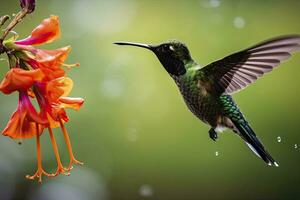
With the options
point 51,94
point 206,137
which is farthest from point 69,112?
point 51,94

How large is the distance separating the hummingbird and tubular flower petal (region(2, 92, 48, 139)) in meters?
0.35

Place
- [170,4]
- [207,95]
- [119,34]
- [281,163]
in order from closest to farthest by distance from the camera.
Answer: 1. [207,95]
2. [281,163]
3. [119,34]
4. [170,4]

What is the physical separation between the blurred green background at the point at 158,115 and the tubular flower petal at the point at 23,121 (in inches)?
74.2

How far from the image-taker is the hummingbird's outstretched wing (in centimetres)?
150

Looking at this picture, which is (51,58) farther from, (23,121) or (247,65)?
(247,65)

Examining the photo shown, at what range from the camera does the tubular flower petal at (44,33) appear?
4.74 feet

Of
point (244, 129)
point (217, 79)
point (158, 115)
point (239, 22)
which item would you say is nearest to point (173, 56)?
point (217, 79)

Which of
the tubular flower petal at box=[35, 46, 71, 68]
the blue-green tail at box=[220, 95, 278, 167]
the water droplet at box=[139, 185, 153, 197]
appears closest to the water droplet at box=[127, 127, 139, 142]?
the water droplet at box=[139, 185, 153, 197]

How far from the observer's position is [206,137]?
3400 mm

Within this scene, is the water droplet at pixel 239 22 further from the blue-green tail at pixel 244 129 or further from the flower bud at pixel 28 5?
the flower bud at pixel 28 5

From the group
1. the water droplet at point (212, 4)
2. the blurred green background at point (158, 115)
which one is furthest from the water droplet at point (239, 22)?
the water droplet at point (212, 4)

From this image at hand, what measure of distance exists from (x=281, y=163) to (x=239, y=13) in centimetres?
93

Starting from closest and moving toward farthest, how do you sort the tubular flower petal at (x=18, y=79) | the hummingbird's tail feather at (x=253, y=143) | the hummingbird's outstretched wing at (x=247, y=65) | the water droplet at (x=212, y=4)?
1. the tubular flower petal at (x=18, y=79)
2. the hummingbird's outstretched wing at (x=247, y=65)
3. the hummingbird's tail feather at (x=253, y=143)
4. the water droplet at (x=212, y=4)

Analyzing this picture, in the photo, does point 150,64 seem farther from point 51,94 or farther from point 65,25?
point 51,94
